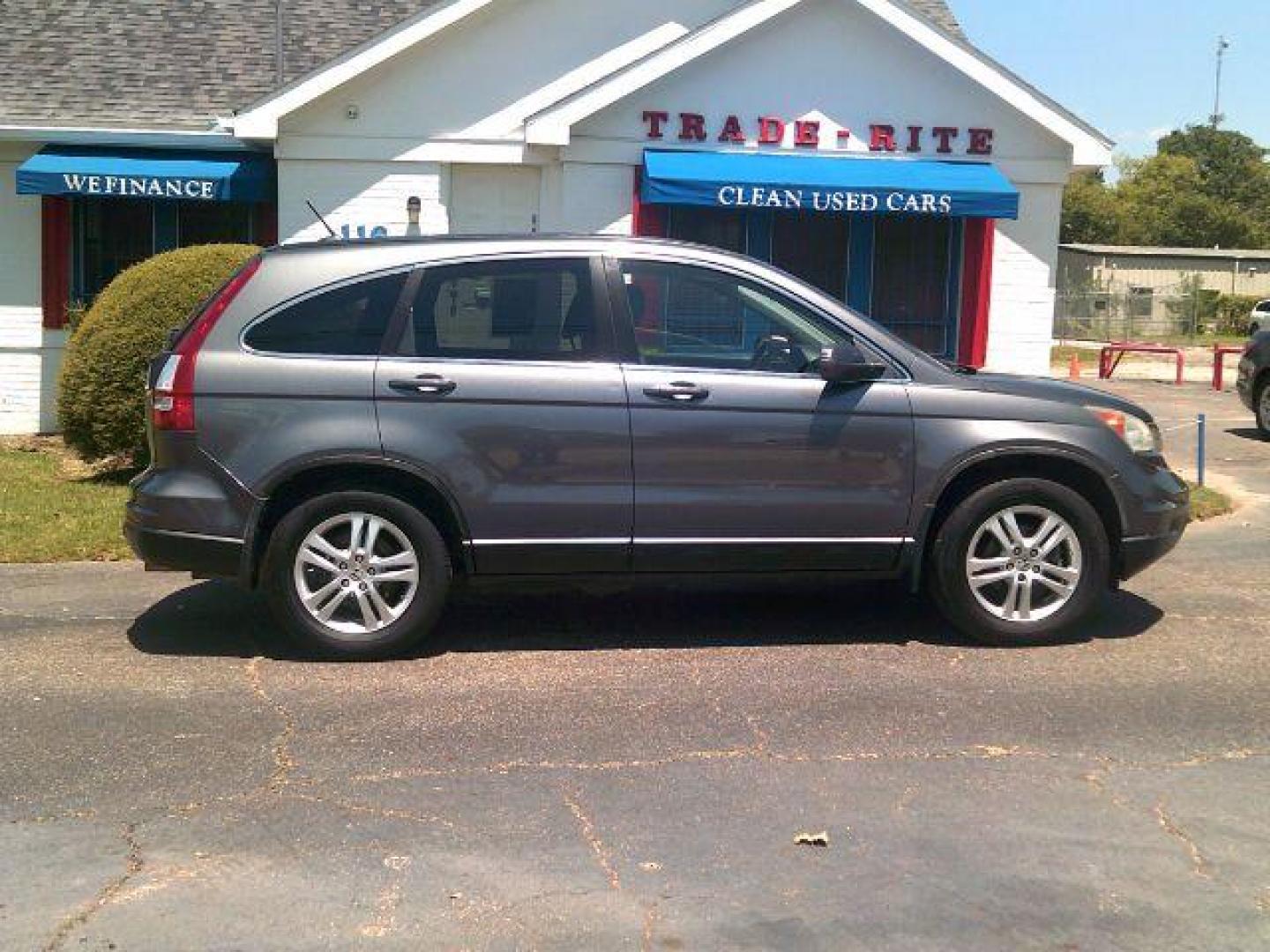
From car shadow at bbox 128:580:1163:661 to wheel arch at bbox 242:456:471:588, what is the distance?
36 centimetres

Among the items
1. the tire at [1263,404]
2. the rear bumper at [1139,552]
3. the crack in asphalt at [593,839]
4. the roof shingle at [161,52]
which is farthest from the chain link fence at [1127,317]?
the crack in asphalt at [593,839]

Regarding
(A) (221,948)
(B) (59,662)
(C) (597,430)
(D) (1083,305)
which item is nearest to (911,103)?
(C) (597,430)

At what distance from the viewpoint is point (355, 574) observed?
6.10 meters

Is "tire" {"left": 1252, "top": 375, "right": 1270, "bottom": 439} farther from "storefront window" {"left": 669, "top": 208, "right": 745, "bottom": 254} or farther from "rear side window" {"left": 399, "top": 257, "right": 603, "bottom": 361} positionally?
"rear side window" {"left": 399, "top": 257, "right": 603, "bottom": 361}

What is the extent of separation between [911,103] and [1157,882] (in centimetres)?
1136

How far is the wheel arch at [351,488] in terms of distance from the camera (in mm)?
6004

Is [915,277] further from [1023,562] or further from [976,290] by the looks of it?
[1023,562]

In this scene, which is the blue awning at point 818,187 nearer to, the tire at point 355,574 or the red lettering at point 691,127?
the red lettering at point 691,127

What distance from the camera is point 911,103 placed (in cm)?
1413

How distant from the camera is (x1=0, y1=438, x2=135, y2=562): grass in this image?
28.2 ft

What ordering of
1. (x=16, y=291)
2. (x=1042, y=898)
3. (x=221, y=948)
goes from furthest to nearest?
(x=16, y=291) < (x=1042, y=898) < (x=221, y=948)

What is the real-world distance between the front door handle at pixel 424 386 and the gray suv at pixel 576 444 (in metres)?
0.02

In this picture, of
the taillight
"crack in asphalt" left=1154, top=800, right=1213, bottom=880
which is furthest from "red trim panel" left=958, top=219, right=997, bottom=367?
"crack in asphalt" left=1154, top=800, right=1213, bottom=880

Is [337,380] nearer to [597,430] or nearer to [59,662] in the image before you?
[597,430]
